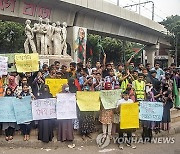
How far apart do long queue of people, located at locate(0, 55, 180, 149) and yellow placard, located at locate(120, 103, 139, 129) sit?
13 cm

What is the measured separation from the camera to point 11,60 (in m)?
7.64

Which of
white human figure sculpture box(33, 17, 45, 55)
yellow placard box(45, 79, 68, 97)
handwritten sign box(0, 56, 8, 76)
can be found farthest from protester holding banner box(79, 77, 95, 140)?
white human figure sculpture box(33, 17, 45, 55)

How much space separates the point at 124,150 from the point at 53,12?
12.8m

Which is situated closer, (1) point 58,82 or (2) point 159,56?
(1) point 58,82

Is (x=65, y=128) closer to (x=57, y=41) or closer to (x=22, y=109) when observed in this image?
(x=22, y=109)

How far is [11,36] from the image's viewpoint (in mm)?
32031

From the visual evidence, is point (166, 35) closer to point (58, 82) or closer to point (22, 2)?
point (22, 2)

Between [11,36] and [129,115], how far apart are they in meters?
27.6

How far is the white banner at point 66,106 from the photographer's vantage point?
6.39 m

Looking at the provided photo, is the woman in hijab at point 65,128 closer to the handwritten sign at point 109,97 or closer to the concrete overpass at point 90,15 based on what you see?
the handwritten sign at point 109,97

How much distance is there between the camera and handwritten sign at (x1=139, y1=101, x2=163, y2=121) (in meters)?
6.79

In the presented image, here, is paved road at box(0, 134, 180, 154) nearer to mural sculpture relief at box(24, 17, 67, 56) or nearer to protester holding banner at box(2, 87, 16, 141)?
protester holding banner at box(2, 87, 16, 141)

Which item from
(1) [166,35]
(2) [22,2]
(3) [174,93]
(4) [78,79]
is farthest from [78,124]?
(1) [166,35]

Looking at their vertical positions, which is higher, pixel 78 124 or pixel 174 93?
pixel 174 93
